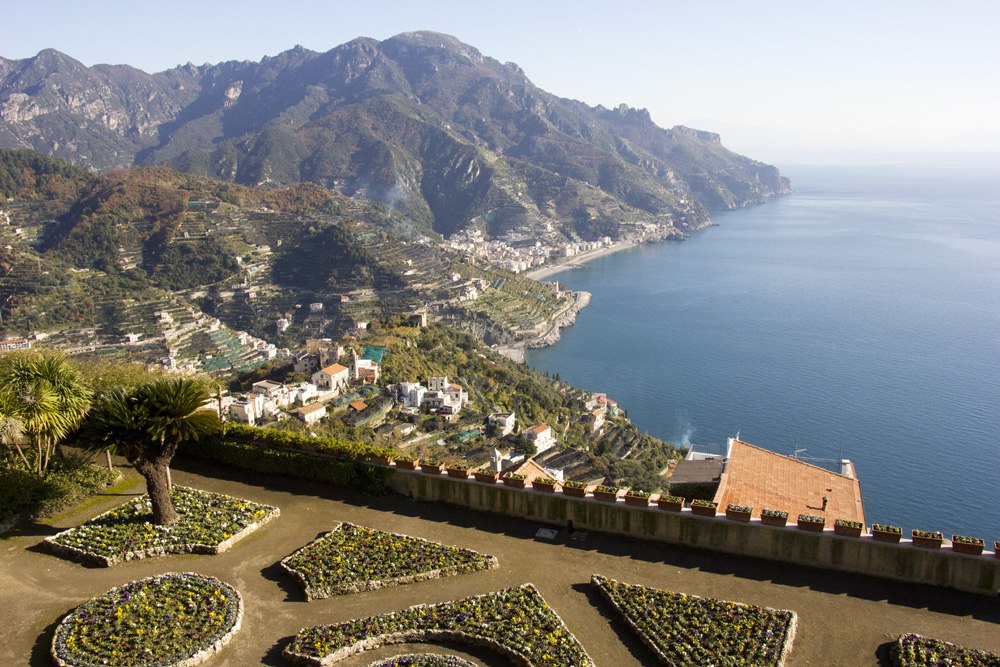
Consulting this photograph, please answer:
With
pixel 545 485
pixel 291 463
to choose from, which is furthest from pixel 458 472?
pixel 291 463

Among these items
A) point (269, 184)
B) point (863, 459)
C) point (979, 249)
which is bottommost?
point (863, 459)

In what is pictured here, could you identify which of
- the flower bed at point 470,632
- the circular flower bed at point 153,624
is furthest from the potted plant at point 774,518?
the circular flower bed at point 153,624

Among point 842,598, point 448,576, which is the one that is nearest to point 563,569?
point 448,576

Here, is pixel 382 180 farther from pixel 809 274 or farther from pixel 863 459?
pixel 863 459

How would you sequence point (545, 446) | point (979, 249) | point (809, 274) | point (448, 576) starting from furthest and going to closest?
point (979, 249) → point (809, 274) → point (545, 446) → point (448, 576)

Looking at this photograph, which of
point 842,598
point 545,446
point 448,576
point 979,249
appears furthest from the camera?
point 979,249

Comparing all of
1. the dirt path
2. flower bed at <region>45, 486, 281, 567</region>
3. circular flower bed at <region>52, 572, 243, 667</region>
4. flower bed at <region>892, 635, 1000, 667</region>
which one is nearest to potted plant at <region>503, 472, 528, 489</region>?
the dirt path

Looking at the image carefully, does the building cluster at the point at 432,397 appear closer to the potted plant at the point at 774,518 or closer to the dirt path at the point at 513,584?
the dirt path at the point at 513,584
